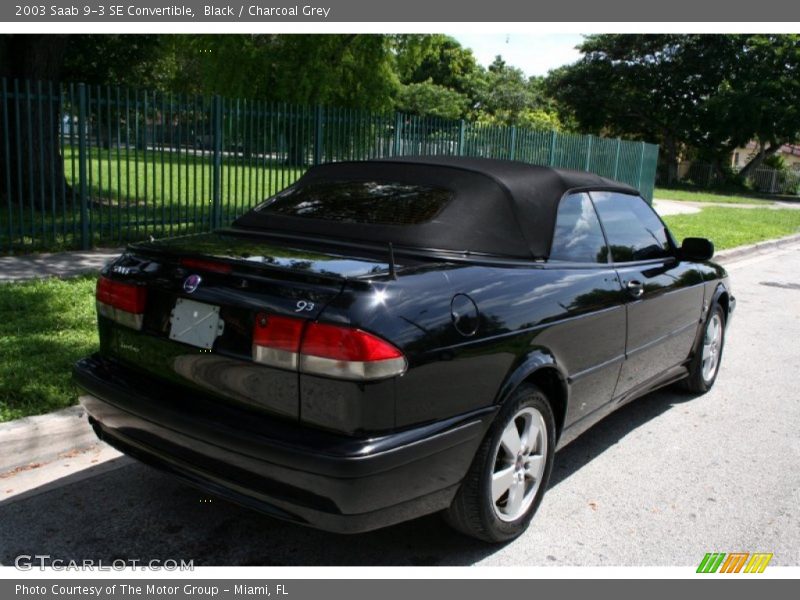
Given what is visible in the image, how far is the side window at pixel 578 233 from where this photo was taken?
385cm

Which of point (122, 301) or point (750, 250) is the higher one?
point (122, 301)

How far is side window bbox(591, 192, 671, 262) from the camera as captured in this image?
14.2 feet

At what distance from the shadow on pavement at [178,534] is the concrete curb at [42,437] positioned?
0.92 ft

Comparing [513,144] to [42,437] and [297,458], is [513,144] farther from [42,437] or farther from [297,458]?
[297,458]

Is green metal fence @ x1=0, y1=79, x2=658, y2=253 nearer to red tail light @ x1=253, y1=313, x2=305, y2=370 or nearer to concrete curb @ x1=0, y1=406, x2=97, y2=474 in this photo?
concrete curb @ x1=0, y1=406, x2=97, y2=474

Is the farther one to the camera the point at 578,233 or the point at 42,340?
the point at 42,340

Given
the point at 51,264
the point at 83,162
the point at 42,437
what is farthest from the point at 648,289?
the point at 83,162

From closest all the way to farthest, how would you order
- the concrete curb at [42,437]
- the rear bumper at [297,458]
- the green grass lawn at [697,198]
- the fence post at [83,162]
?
the rear bumper at [297,458], the concrete curb at [42,437], the fence post at [83,162], the green grass lawn at [697,198]

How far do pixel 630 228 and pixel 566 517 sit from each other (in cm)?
184

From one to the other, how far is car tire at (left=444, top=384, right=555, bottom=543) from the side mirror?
2.01m

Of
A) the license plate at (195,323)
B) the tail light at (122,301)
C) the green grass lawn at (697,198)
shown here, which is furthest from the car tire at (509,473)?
the green grass lawn at (697,198)

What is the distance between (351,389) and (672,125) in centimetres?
4626

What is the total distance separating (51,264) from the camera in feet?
28.1

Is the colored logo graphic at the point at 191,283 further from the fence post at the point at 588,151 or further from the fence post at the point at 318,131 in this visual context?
the fence post at the point at 588,151
